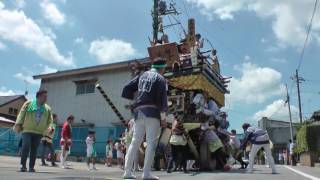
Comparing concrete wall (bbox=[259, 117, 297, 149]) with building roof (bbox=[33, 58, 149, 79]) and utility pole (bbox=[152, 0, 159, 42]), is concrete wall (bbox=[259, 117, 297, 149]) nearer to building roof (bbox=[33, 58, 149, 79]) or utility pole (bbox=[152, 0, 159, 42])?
utility pole (bbox=[152, 0, 159, 42])

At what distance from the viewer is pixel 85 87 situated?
33.6 m

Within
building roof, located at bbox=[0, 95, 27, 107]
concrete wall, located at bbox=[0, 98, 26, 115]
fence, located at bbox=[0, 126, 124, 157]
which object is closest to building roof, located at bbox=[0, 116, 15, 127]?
concrete wall, located at bbox=[0, 98, 26, 115]

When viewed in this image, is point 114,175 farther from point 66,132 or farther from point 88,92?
point 88,92

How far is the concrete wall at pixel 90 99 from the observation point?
31641mm

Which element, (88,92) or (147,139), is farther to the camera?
(88,92)

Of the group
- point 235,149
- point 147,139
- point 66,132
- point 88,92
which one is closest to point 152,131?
point 147,139

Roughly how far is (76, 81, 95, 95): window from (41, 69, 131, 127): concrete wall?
11.5 inches

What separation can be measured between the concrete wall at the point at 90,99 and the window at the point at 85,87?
11.5 inches

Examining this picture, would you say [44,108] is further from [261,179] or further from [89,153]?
[89,153]

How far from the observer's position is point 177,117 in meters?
10.9

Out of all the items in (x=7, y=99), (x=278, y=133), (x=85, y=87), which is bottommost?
(x=278, y=133)

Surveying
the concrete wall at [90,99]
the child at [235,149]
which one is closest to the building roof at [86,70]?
the concrete wall at [90,99]

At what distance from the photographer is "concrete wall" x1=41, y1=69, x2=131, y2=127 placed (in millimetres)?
31641

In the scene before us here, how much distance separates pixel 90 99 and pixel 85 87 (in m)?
1.10
